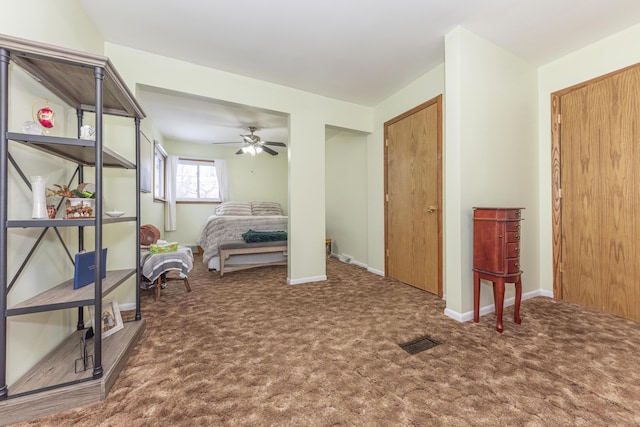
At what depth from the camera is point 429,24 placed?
2043 mm

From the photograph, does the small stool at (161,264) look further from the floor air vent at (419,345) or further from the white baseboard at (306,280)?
the floor air vent at (419,345)

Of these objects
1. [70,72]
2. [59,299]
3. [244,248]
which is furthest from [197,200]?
[59,299]

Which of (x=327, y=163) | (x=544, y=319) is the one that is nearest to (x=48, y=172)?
(x=544, y=319)

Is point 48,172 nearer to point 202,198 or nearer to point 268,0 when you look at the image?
point 268,0

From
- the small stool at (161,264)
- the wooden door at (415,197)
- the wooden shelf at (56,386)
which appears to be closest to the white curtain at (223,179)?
the small stool at (161,264)

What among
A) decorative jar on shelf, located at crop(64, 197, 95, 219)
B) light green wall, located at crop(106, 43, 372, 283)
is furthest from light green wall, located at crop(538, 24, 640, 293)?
decorative jar on shelf, located at crop(64, 197, 95, 219)

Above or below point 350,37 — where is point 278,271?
below

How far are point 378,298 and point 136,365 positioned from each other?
6.57 feet

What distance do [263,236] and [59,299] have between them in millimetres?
2519

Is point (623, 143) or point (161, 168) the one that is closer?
point (623, 143)

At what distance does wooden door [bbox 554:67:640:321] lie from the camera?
2061 millimetres

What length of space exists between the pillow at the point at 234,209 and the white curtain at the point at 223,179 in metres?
0.41

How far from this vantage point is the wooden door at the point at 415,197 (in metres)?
2.69

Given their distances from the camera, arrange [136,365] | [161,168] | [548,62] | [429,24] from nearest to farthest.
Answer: [136,365] → [429,24] → [548,62] → [161,168]
